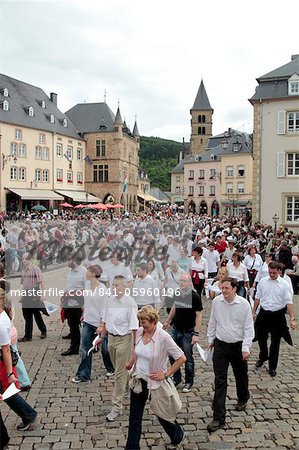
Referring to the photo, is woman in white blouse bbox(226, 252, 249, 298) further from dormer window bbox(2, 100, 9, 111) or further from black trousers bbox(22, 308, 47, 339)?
dormer window bbox(2, 100, 9, 111)

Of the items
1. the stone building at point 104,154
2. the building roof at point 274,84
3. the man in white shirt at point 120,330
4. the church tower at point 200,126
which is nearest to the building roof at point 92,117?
the stone building at point 104,154

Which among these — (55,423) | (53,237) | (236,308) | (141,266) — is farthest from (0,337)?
(53,237)

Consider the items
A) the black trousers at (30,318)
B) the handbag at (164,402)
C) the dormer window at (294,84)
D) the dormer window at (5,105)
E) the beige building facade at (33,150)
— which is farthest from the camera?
the dormer window at (5,105)

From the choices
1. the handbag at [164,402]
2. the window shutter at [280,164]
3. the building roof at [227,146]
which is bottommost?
the handbag at [164,402]

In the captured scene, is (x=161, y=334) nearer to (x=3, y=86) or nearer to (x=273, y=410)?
(x=273, y=410)

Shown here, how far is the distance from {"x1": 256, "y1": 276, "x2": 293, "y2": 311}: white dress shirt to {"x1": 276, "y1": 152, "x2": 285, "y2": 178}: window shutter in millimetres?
23908

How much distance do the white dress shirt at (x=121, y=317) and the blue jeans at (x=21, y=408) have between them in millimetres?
1308

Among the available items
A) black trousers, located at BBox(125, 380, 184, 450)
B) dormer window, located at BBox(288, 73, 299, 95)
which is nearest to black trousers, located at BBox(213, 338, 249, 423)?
black trousers, located at BBox(125, 380, 184, 450)

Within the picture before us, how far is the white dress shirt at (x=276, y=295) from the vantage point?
7000 mm

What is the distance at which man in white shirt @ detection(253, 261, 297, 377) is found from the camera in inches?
272

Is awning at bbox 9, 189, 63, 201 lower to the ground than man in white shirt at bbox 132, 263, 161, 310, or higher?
higher

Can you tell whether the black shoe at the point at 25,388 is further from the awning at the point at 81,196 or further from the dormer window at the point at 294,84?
the awning at the point at 81,196

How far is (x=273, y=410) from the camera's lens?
5680 millimetres

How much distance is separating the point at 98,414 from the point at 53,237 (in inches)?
503
